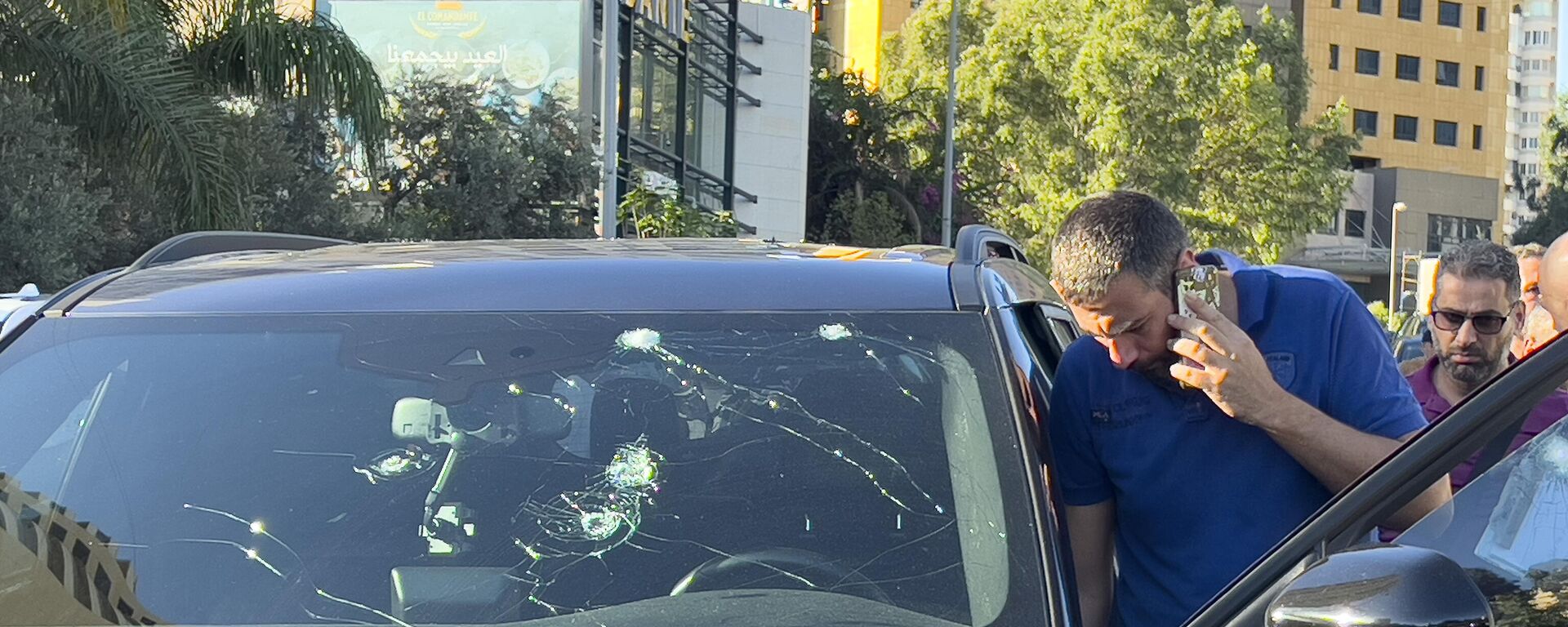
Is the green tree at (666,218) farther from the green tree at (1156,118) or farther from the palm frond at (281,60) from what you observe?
the green tree at (1156,118)

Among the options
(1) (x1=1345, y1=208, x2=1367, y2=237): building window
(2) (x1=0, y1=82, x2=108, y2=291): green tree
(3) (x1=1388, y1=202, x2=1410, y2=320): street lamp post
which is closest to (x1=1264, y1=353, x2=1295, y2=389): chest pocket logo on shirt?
(2) (x1=0, y1=82, x2=108, y2=291): green tree

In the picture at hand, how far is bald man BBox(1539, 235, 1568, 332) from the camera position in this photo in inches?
124

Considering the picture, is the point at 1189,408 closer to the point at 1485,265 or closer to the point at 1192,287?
the point at 1192,287

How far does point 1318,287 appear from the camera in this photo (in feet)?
8.61

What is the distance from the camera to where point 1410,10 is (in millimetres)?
66500

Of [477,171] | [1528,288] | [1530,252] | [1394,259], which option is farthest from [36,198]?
[1394,259]

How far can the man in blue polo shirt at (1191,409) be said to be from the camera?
2455 mm

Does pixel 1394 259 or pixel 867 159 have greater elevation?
pixel 867 159

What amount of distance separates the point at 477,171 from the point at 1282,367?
19.1 m

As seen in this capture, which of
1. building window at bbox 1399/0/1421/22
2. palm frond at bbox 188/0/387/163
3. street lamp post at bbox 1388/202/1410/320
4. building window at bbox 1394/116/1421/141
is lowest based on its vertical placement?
street lamp post at bbox 1388/202/1410/320

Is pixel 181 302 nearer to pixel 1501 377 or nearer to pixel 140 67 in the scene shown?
pixel 1501 377

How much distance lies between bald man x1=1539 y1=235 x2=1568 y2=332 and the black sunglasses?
0.72 m

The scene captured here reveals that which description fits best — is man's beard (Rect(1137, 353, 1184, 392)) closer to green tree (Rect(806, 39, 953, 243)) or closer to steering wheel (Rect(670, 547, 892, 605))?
steering wheel (Rect(670, 547, 892, 605))

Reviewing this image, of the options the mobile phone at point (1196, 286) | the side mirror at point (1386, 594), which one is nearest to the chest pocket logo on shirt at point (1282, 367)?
the mobile phone at point (1196, 286)
